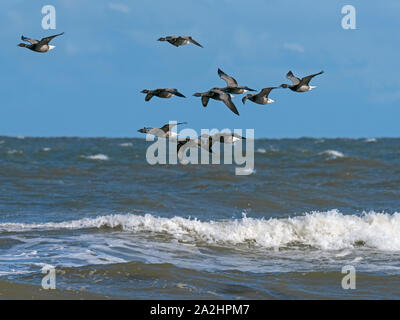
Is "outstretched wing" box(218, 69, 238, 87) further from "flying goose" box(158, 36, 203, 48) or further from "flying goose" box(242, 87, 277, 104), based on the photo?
"flying goose" box(158, 36, 203, 48)

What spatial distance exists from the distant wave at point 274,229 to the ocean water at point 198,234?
26 mm

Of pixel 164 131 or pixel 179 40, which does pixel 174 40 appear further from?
pixel 164 131

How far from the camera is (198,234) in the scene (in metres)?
13.8

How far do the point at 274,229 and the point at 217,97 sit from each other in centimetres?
572

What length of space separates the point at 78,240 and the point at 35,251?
4.30 ft

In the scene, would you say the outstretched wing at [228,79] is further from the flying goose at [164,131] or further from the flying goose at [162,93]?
the flying goose at [164,131]

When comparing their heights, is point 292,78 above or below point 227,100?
above

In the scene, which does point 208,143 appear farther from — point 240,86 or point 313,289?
point 313,289

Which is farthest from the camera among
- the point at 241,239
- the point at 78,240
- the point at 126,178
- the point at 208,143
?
the point at 126,178

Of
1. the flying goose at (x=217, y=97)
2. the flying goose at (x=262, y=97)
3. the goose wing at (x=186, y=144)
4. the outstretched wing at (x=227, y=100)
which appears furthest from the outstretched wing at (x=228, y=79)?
the goose wing at (x=186, y=144)

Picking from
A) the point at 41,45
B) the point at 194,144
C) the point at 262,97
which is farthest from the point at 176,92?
the point at 41,45

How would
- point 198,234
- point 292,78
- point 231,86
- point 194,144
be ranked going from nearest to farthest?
1. point 231,86
2. point 194,144
3. point 292,78
4. point 198,234

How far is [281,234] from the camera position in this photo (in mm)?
14031
